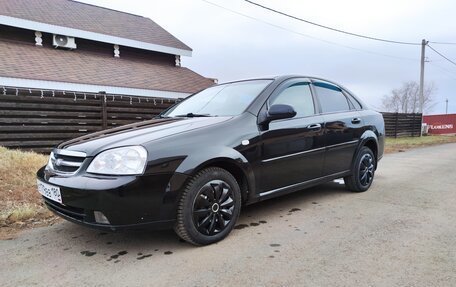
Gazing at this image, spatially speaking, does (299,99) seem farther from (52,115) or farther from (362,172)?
(52,115)

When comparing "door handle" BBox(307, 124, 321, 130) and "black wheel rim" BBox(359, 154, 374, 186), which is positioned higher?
"door handle" BBox(307, 124, 321, 130)

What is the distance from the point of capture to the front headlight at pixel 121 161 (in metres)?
2.98

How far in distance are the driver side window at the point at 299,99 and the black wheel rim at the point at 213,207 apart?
127 centimetres

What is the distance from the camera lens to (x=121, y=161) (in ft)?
9.89

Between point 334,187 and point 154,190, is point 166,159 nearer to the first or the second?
point 154,190

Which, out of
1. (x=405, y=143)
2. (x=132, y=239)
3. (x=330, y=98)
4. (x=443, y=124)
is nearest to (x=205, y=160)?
(x=132, y=239)

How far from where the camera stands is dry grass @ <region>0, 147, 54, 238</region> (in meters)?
4.22

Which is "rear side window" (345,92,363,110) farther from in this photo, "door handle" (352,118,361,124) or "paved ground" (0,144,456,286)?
"paved ground" (0,144,456,286)

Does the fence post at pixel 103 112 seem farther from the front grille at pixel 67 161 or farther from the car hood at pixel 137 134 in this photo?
the front grille at pixel 67 161

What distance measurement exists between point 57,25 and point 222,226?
14244 mm

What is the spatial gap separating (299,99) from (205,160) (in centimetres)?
175

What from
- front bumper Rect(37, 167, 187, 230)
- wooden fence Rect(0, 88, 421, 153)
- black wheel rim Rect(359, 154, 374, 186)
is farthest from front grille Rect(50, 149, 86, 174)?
wooden fence Rect(0, 88, 421, 153)

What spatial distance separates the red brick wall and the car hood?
32.6m

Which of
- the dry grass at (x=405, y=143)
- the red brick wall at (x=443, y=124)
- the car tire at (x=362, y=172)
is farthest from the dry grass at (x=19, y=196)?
the red brick wall at (x=443, y=124)
